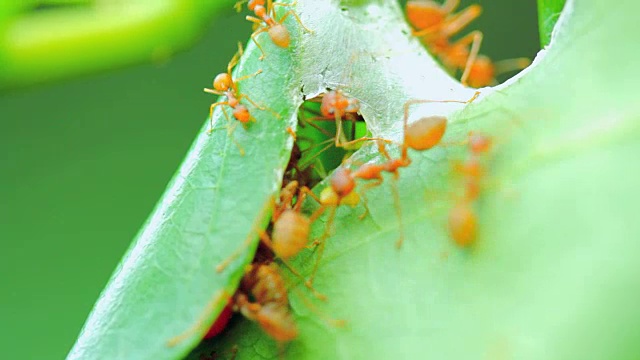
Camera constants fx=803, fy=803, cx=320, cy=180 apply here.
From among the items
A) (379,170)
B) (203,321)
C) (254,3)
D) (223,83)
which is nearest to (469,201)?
(379,170)

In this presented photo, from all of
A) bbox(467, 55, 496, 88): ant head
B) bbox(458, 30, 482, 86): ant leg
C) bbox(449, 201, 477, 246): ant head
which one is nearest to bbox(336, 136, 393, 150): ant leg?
bbox(449, 201, 477, 246): ant head

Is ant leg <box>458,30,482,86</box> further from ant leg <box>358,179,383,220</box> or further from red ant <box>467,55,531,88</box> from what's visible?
ant leg <box>358,179,383,220</box>

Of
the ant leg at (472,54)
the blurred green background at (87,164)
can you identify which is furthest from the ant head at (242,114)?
the blurred green background at (87,164)

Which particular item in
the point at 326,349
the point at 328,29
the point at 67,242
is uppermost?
the point at 328,29

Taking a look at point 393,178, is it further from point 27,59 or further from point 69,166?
point 69,166

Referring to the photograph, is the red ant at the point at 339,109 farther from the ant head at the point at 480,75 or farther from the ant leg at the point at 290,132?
the ant head at the point at 480,75

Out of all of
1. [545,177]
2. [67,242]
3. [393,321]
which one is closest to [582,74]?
[545,177]
